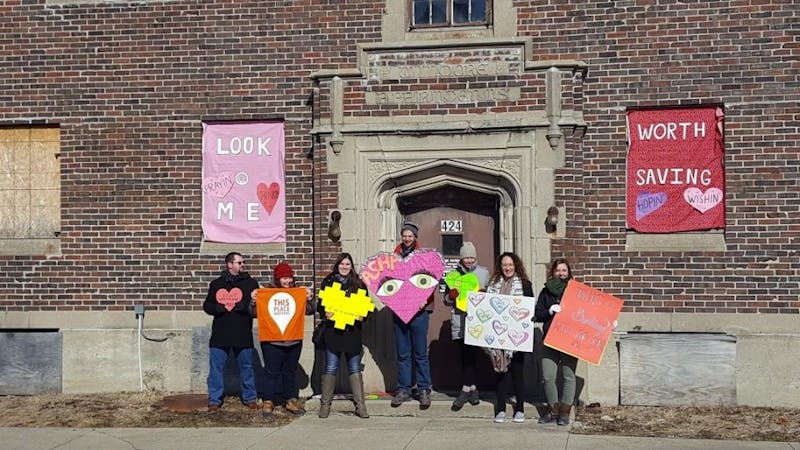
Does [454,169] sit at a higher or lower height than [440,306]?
higher

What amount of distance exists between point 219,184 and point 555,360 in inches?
181

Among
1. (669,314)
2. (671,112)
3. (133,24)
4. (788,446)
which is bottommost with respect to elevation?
(788,446)

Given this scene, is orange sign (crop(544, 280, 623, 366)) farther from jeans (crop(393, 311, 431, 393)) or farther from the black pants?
jeans (crop(393, 311, 431, 393))

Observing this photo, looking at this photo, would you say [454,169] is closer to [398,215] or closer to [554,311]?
[398,215]

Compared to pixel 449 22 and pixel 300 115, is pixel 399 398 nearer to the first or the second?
pixel 300 115

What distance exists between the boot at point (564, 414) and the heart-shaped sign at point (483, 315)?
1.14 meters

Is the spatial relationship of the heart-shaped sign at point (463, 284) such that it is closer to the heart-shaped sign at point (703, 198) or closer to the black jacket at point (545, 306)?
the black jacket at point (545, 306)

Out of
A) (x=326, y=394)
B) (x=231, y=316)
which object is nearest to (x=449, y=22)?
(x=231, y=316)

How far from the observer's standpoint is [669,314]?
38.8 feet

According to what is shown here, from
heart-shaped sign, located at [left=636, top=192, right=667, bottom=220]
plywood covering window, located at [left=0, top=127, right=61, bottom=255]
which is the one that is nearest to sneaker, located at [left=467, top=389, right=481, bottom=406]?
heart-shaped sign, located at [left=636, top=192, right=667, bottom=220]

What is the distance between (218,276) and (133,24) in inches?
126

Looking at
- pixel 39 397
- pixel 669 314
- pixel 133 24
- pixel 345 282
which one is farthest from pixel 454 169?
pixel 39 397

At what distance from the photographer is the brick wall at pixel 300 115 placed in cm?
1166

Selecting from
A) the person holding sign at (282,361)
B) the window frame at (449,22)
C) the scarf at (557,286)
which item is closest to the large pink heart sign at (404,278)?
the person holding sign at (282,361)
